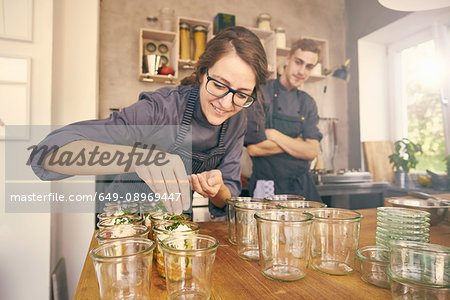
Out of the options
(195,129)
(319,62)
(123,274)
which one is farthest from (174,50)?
(123,274)

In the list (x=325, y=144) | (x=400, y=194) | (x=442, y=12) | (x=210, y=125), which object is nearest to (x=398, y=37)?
(x=442, y=12)

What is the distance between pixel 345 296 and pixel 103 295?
0.44m

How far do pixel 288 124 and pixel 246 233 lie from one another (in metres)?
1.48

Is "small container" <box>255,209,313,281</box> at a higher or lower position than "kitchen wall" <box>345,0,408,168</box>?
lower

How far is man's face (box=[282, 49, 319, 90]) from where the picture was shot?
2.16 m

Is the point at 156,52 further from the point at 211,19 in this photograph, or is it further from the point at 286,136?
the point at 286,136

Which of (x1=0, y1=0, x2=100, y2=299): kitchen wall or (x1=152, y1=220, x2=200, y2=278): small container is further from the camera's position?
(x1=0, y1=0, x2=100, y2=299): kitchen wall

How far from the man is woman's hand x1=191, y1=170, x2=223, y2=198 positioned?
409mm

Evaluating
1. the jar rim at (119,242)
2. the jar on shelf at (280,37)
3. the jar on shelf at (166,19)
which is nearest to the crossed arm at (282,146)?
the jar on shelf at (280,37)

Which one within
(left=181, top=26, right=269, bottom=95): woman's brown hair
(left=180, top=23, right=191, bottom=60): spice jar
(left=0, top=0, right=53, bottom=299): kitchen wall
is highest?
(left=180, top=23, right=191, bottom=60): spice jar

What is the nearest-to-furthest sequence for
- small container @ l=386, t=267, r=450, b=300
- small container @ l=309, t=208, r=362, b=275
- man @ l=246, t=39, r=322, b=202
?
small container @ l=386, t=267, r=450, b=300 < small container @ l=309, t=208, r=362, b=275 < man @ l=246, t=39, r=322, b=202

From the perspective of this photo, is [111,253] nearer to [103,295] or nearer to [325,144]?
[103,295]

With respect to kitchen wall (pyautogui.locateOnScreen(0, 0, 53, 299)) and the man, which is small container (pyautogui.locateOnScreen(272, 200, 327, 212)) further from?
kitchen wall (pyautogui.locateOnScreen(0, 0, 53, 299))

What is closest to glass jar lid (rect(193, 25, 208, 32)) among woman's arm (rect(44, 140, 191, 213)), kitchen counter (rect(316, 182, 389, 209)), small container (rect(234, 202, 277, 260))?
woman's arm (rect(44, 140, 191, 213))
